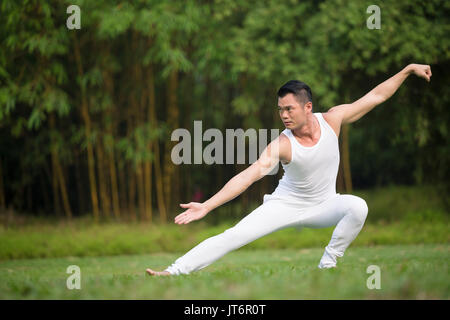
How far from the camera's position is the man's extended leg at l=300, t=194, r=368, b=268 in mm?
3783

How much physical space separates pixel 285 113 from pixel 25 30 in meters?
5.43

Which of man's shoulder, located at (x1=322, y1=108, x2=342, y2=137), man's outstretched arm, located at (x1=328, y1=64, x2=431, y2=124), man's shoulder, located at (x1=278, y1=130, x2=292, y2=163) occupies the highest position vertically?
man's outstretched arm, located at (x1=328, y1=64, x2=431, y2=124)

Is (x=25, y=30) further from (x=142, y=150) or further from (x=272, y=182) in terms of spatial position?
(x=272, y=182)

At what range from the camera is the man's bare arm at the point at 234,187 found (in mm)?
3309

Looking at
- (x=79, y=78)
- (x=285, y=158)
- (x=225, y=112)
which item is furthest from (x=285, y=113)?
(x=225, y=112)

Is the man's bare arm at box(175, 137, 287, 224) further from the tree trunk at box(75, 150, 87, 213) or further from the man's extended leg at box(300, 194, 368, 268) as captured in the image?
the tree trunk at box(75, 150, 87, 213)

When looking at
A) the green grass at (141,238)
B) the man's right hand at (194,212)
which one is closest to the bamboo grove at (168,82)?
the green grass at (141,238)

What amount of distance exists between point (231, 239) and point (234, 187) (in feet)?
1.21

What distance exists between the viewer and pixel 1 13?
25.6 feet

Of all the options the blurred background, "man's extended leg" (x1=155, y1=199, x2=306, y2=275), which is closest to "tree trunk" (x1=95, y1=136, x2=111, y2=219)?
the blurred background

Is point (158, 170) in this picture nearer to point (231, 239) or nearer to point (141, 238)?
point (141, 238)

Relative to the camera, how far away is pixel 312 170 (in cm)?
380
